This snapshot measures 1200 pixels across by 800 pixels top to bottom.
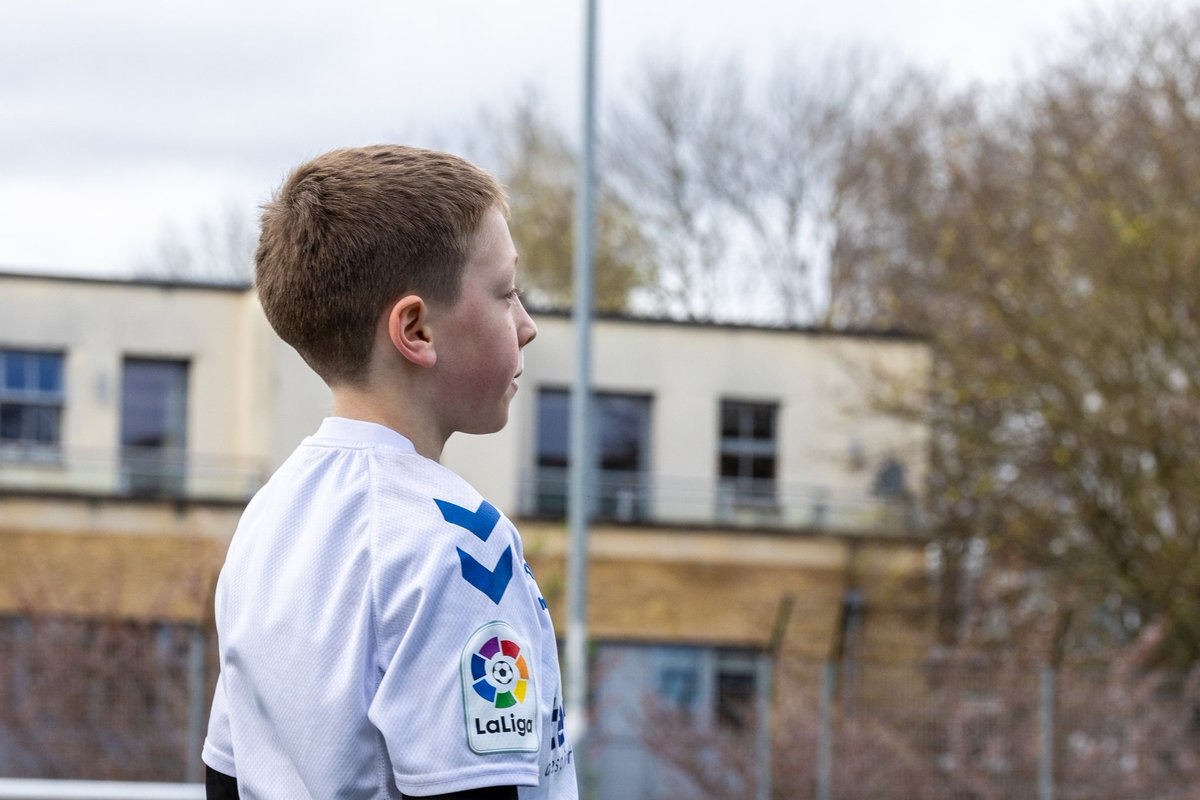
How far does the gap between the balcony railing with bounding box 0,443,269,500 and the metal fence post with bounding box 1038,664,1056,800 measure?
1069 cm

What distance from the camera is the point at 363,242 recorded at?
1584 mm

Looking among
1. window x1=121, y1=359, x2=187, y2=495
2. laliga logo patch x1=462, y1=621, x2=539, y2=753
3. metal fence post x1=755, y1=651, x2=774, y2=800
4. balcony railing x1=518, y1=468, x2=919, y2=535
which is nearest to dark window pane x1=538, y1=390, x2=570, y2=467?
balcony railing x1=518, y1=468, x2=919, y2=535

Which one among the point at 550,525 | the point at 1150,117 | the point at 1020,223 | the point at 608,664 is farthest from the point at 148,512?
the point at 1150,117

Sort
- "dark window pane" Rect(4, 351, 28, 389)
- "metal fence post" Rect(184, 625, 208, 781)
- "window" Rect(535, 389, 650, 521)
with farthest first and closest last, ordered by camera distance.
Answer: "window" Rect(535, 389, 650, 521) < "dark window pane" Rect(4, 351, 28, 389) < "metal fence post" Rect(184, 625, 208, 781)

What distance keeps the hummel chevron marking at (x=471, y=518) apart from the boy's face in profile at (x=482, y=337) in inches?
5.3

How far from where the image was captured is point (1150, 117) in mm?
16281

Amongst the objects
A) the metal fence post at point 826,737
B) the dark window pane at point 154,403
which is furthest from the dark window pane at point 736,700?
the dark window pane at point 154,403

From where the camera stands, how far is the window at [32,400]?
22.5 meters

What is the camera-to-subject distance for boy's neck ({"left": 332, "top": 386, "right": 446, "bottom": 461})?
1636mm

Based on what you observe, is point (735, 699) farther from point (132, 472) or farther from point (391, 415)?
point (391, 415)

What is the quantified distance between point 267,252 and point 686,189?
2347cm

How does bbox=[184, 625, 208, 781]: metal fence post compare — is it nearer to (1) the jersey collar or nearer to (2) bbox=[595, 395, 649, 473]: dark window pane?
(2) bbox=[595, 395, 649, 473]: dark window pane

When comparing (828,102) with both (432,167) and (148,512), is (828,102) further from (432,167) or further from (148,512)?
(432,167)

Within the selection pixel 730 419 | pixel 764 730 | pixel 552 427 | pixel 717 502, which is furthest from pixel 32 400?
Answer: pixel 764 730
